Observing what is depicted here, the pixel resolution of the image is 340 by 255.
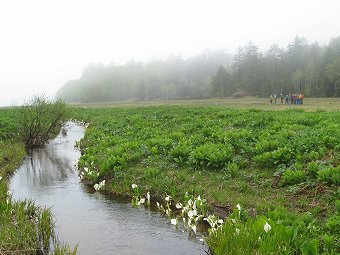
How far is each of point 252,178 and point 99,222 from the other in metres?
4.89

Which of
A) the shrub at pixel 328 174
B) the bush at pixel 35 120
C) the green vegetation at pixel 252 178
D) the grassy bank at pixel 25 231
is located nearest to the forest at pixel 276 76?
the bush at pixel 35 120

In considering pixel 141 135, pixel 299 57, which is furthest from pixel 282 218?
pixel 299 57

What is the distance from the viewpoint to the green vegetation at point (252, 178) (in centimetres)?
647

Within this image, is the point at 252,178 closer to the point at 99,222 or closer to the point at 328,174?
the point at 328,174

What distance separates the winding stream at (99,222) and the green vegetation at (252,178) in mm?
929

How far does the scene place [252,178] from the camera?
10.9 m

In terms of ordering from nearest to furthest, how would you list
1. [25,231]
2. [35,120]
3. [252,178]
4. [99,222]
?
[25,231] → [99,222] → [252,178] → [35,120]

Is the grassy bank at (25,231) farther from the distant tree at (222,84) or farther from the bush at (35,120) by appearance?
the distant tree at (222,84)

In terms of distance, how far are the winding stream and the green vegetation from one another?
929 mm

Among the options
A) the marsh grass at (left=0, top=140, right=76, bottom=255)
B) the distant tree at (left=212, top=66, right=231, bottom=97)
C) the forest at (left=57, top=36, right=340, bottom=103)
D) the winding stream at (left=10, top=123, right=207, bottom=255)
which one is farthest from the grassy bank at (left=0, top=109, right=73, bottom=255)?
the distant tree at (left=212, top=66, right=231, bottom=97)

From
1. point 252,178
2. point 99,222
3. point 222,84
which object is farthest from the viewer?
point 222,84

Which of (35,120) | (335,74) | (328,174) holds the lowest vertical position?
(328,174)

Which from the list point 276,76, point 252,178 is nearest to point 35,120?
point 252,178

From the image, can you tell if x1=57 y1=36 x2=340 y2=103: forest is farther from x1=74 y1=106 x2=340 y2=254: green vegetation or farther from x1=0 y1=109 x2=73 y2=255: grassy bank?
x1=0 y1=109 x2=73 y2=255: grassy bank
